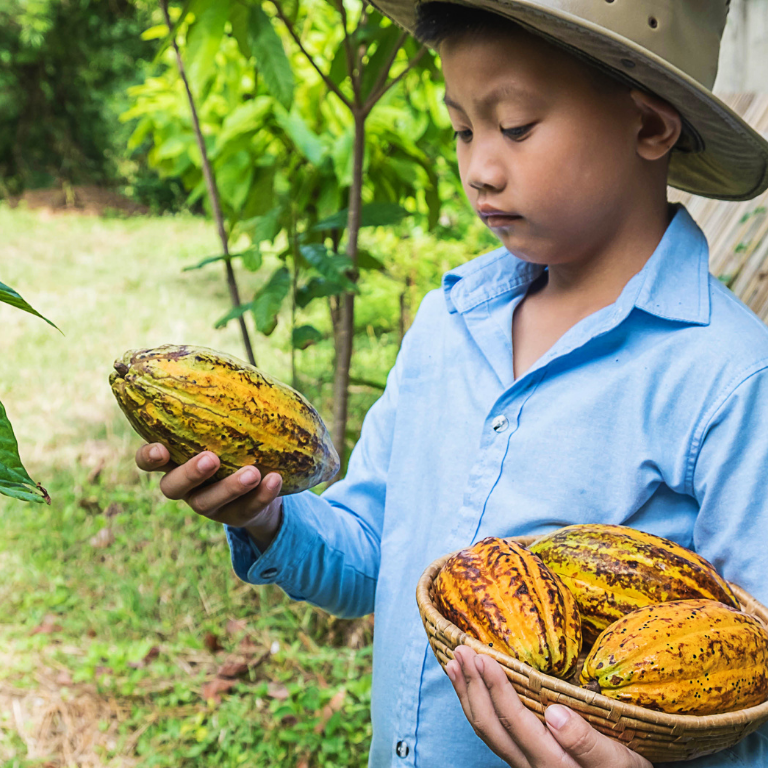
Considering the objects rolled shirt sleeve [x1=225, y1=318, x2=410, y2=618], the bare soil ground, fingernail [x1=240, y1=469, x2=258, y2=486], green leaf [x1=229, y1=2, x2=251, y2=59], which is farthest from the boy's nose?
the bare soil ground

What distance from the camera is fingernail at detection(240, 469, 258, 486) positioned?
95cm

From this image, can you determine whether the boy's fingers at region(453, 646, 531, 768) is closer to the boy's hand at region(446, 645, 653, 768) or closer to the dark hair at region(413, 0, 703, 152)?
the boy's hand at region(446, 645, 653, 768)

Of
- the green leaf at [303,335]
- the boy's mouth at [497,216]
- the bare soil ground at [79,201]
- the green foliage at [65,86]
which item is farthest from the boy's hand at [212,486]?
the bare soil ground at [79,201]

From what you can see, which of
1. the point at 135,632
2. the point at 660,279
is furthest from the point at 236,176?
the point at 660,279

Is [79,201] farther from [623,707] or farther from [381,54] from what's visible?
[623,707]

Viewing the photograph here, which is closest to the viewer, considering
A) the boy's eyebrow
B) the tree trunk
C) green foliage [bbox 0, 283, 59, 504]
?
green foliage [bbox 0, 283, 59, 504]

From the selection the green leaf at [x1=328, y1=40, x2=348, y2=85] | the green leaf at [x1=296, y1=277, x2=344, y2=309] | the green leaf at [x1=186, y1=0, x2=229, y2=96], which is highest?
the green leaf at [x1=186, y1=0, x2=229, y2=96]

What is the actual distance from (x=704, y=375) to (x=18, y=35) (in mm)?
11689

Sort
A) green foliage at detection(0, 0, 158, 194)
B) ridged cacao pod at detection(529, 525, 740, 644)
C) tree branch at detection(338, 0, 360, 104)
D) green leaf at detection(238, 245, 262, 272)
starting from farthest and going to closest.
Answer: green foliage at detection(0, 0, 158, 194) < green leaf at detection(238, 245, 262, 272) < tree branch at detection(338, 0, 360, 104) < ridged cacao pod at detection(529, 525, 740, 644)

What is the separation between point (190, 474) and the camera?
0.94 m

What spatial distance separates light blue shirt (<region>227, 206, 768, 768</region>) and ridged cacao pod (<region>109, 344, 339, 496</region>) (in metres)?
0.23

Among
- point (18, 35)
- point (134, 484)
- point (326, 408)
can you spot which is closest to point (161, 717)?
point (134, 484)

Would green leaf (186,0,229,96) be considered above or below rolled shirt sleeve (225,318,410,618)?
above

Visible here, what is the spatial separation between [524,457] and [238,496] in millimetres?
417
